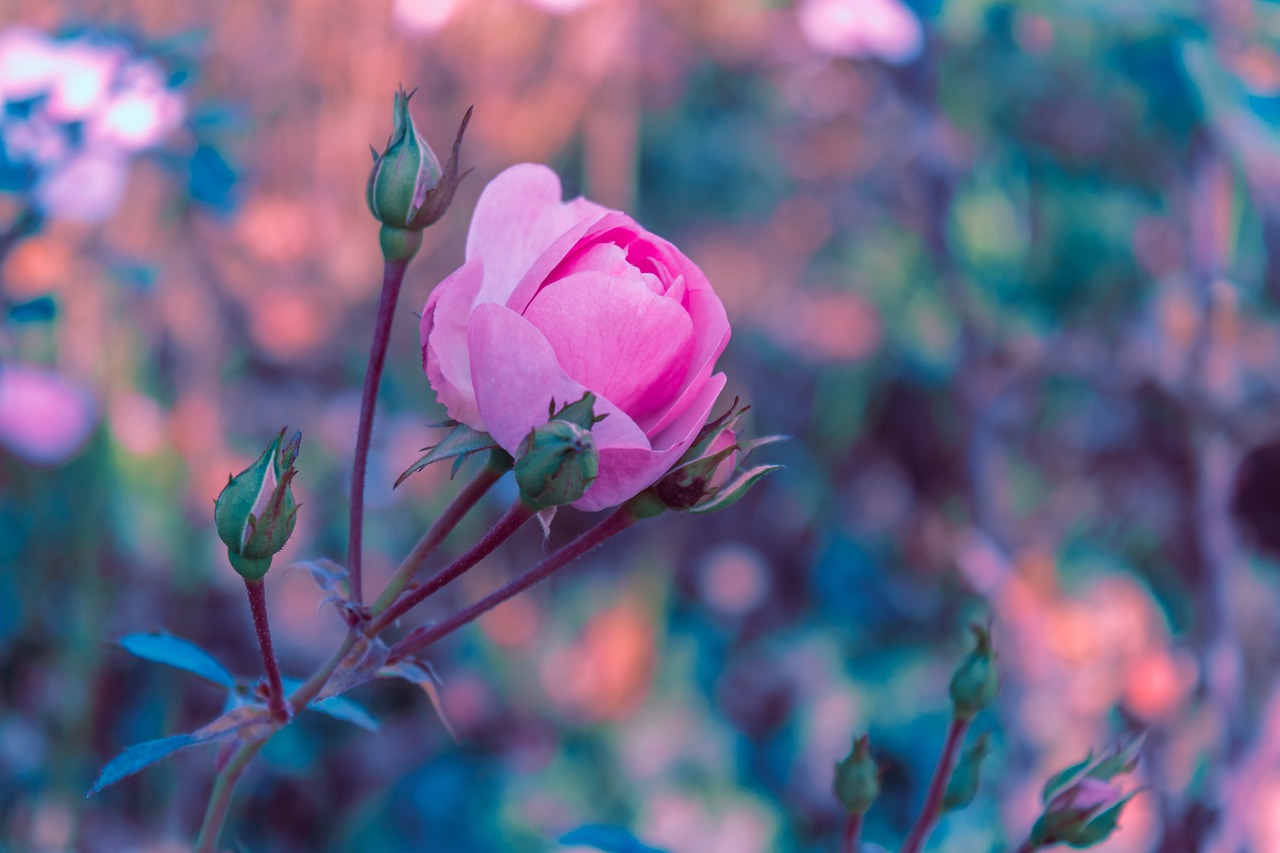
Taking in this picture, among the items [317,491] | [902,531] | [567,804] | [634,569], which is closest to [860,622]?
[902,531]

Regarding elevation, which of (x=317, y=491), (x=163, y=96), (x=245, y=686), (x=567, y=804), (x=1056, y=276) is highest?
(x=163, y=96)

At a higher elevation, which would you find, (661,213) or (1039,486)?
(661,213)

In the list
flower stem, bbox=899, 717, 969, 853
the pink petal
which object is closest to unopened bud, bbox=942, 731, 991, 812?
flower stem, bbox=899, 717, 969, 853

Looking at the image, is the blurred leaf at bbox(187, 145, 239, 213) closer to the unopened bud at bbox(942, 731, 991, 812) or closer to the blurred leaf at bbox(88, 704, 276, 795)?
the blurred leaf at bbox(88, 704, 276, 795)

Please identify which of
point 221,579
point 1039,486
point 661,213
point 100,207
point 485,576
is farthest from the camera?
point 661,213

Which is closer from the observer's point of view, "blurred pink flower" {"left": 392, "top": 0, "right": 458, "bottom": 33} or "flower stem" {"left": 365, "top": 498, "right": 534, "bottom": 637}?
"flower stem" {"left": 365, "top": 498, "right": 534, "bottom": 637}

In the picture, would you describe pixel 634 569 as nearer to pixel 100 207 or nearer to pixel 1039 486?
pixel 1039 486

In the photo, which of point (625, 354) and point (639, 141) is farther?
point (639, 141)

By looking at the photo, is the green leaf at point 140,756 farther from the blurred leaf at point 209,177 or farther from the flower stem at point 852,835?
the blurred leaf at point 209,177

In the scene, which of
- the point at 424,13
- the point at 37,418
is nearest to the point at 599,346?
the point at 37,418
